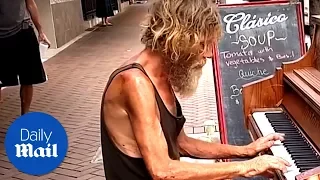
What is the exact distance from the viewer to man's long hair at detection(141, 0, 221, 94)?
2.02 m

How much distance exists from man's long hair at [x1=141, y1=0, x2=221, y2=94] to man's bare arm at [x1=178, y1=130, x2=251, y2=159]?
Result: 0.55m

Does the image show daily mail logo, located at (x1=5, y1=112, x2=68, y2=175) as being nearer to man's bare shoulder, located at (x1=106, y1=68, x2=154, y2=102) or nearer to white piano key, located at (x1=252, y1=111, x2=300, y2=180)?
white piano key, located at (x1=252, y1=111, x2=300, y2=180)

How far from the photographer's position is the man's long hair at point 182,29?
2.02 meters

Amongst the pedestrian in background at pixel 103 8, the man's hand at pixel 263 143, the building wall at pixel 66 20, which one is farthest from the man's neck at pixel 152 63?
the pedestrian in background at pixel 103 8

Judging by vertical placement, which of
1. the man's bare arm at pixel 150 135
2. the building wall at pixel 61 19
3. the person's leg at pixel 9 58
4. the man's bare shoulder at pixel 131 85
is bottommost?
the building wall at pixel 61 19

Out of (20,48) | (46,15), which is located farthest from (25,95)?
(46,15)

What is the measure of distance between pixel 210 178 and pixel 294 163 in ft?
1.21

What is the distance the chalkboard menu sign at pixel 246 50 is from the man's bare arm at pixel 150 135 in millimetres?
1791

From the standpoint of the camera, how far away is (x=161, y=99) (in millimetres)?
2178

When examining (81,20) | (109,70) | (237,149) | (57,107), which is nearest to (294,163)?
(237,149)

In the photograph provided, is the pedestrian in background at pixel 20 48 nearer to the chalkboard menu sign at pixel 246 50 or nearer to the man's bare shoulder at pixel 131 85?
the chalkboard menu sign at pixel 246 50

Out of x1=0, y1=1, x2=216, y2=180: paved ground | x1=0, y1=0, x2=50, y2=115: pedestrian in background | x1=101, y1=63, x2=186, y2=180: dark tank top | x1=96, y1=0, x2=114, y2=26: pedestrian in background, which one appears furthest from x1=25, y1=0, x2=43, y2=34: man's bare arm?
x1=96, y1=0, x2=114, y2=26: pedestrian in background

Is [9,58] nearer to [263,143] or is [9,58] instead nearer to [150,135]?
[263,143]

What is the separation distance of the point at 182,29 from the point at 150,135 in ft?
1.31
